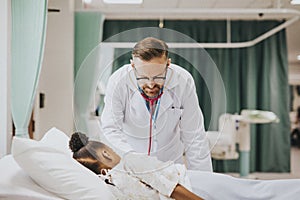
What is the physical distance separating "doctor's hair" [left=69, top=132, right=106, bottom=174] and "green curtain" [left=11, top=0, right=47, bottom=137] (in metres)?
0.60

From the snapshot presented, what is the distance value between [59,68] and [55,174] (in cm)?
186

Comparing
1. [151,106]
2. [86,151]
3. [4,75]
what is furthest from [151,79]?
[4,75]

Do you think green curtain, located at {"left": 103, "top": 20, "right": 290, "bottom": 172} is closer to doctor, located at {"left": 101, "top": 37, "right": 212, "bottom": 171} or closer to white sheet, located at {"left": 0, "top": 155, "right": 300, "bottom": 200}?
white sheet, located at {"left": 0, "top": 155, "right": 300, "bottom": 200}

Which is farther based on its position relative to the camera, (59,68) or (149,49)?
(59,68)

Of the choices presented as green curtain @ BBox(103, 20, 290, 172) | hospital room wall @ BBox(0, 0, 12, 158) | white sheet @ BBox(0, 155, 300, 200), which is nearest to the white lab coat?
white sheet @ BBox(0, 155, 300, 200)

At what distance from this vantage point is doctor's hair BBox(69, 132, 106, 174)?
1388 millimetres

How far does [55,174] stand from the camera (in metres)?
1.51

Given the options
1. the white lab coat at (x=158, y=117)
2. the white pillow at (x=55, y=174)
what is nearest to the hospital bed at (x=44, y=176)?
the white pillow at (x=55, y=174)

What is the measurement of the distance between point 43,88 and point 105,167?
1825mm

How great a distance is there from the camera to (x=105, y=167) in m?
1.52

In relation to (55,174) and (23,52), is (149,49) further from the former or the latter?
(23,52)

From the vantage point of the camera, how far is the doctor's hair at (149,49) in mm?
1200

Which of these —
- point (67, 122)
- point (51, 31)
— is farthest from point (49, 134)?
point (51, 31)

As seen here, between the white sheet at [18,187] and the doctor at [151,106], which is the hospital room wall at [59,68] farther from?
the doctor at [151,106]
